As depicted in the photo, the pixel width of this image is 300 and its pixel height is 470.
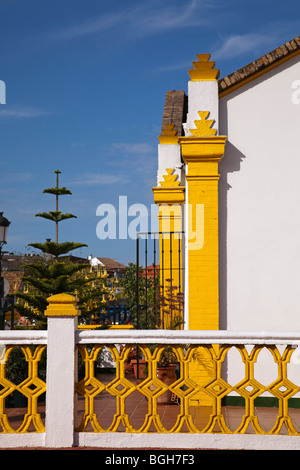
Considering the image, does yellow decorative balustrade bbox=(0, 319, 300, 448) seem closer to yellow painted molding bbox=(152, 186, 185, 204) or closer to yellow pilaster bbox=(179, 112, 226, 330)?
yellow pilaster bbox=(179, 112, 226, 330)

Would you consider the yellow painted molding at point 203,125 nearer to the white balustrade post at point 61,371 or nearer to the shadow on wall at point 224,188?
the shadow on wall at point 224,188

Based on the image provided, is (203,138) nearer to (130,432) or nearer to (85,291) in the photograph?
(130,432)

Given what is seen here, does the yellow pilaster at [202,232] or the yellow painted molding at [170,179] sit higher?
the yellow painted molding at [170,179]

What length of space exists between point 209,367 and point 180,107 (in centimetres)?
769

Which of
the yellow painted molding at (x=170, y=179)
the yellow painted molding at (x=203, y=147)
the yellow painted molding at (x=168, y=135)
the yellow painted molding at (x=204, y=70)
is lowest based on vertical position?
the yellow painted molding at (x=203, y=147)

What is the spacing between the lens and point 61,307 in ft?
17.2

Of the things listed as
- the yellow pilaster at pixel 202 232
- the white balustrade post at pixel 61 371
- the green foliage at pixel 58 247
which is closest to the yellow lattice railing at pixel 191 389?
the white balustrade post at pixel 61 371

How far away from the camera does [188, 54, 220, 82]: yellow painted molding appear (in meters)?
7.54

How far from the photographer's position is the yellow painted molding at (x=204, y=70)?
754 cm

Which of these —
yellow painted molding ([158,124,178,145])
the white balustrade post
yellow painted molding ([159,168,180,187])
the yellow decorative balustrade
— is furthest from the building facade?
yellow painted molding ([159,168,180,187])

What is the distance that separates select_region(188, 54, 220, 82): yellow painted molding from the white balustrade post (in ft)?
12.5

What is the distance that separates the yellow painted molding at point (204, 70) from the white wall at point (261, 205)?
1.24ft

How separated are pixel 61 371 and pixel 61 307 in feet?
1.97

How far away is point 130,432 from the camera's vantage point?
5203 mm
